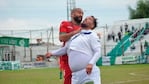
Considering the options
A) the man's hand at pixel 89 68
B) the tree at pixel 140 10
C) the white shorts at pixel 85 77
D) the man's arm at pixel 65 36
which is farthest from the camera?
the tree at pixel 140 10

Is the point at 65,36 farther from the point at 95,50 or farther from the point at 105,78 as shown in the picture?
the point at 105,78

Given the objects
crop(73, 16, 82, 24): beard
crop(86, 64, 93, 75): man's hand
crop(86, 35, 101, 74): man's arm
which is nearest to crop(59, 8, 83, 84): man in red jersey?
crop(73, 16, 82, 24): beard

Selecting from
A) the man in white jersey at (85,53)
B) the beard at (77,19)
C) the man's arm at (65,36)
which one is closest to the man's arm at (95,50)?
the man in white jersey at (85,53)

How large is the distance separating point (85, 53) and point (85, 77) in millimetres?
357

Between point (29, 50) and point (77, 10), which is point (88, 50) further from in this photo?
point (29, 50)

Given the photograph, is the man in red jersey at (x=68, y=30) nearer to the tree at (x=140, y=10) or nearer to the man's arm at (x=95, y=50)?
the man's arm at (x=95, y=50)

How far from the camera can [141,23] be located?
56.8 m

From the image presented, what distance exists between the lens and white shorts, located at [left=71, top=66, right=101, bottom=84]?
6.71m

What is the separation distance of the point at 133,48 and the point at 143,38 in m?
1.78

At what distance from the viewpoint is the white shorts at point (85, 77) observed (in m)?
6.71

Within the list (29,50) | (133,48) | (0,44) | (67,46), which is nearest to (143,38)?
(133,48)

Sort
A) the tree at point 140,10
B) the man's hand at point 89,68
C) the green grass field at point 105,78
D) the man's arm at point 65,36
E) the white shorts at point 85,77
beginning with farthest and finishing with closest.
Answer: the tree at point 140,10 < the green grass field at point 105,78 < the man's arm at point 65,36 < the white shorts at point 85,77 < the man's hand at point 89,68

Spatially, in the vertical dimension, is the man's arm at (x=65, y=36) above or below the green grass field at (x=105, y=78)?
above

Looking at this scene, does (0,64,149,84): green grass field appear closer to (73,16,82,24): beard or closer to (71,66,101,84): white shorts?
(73,16,82,24): beard
